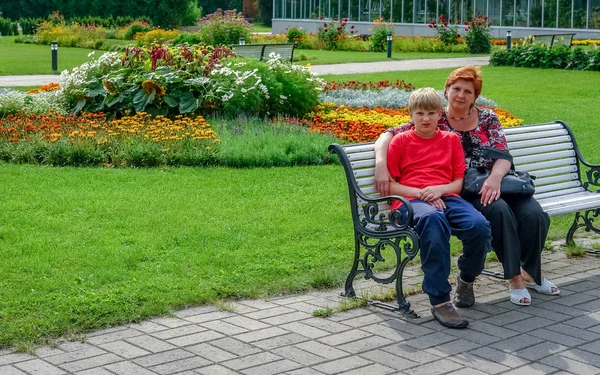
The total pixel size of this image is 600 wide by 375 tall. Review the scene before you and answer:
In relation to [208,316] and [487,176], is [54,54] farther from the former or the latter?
[208,316]

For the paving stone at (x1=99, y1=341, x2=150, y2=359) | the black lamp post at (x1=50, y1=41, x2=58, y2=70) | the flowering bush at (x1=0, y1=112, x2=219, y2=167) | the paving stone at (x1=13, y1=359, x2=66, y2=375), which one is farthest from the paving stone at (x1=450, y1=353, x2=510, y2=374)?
the black lamp post at (x1=50, y1=41, x2=58, y2=70)

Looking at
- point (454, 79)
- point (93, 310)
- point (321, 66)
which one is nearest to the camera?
point (93, 310)

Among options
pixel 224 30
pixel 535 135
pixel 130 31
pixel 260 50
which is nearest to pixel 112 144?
pixel 535 135

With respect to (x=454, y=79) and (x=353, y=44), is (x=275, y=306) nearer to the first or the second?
(x=454, y=79)

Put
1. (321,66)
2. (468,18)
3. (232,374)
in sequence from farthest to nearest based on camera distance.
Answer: (468,18) → (321,66) → (232,374)

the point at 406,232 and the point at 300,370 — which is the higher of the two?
the point at 406,232

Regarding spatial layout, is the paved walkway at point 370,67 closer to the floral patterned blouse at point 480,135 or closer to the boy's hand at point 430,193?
the floral patterned blouse at point 480,135

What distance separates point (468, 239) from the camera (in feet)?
17.2

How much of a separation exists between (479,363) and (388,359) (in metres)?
0.41

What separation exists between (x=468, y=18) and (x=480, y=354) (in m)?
37.9

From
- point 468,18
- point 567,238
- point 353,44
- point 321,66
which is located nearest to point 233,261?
point 567,238

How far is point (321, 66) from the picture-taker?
1014 inches

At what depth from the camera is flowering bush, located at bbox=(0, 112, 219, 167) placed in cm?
969

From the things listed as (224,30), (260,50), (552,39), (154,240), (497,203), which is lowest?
(154,240)
